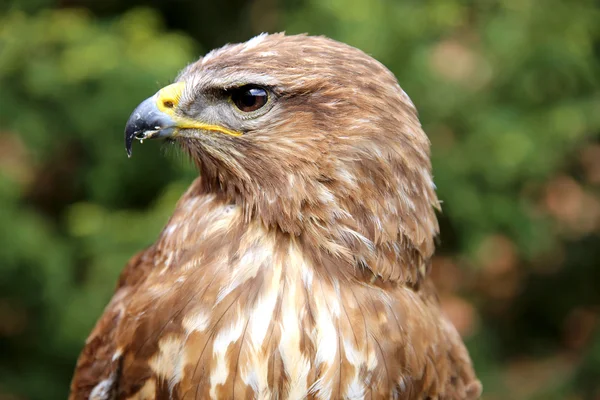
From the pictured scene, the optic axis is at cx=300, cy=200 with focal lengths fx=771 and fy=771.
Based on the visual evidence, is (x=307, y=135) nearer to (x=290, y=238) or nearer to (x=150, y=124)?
Answer: (x=290, y=238)

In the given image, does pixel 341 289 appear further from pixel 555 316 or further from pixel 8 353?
pixel 555 316

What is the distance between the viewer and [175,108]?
222 centimetres

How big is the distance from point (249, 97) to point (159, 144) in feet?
6.97

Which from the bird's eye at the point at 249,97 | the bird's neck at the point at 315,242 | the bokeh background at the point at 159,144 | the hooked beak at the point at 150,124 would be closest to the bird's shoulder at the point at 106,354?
the bird's neck at the point at 315,242

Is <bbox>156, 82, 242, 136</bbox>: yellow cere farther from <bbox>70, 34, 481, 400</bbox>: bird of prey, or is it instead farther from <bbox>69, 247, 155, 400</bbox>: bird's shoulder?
<bbox>69, 247, 155, 400</bbox>: bird's shoulder

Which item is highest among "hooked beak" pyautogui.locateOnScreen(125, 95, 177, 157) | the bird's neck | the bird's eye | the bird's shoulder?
the bird's eye

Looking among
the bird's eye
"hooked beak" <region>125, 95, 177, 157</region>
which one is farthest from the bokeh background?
the bird's eye

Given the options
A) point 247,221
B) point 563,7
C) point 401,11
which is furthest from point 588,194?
point 247,221

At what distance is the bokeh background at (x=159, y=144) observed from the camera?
13.0 ft

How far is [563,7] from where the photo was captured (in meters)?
4.36

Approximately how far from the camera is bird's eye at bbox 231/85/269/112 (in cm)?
211

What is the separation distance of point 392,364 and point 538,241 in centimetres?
266

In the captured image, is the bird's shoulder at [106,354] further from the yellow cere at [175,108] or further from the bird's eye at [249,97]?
the bird's eye at [249,97]

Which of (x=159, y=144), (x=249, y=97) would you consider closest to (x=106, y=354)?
(x=249, y=97)
